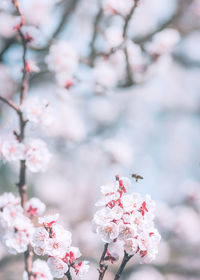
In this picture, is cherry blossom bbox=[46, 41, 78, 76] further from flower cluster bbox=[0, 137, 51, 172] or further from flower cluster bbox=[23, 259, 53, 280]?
flower cluster bbox=[23, 259, 53, 280]

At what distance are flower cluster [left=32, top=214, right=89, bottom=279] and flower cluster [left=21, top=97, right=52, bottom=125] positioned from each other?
28.3 inches

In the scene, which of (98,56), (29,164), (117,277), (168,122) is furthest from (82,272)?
(168,122)

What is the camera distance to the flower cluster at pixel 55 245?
1.38 meters

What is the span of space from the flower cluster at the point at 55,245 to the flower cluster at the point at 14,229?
0.14 meters

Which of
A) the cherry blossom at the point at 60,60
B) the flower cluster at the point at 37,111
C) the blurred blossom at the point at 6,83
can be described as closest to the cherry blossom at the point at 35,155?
the flower cluster at the point at 37,111

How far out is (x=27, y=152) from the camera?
75.9 inches

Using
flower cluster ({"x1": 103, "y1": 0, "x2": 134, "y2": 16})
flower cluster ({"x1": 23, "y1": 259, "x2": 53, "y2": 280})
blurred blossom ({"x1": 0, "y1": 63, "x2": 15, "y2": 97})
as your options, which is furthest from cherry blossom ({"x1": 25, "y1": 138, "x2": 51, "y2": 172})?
blurred blossom ({"x1": 0, "y1": 63, "x2": 15, "y2": 97})

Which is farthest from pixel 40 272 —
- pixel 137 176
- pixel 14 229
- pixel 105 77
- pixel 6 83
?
pixel 6 83

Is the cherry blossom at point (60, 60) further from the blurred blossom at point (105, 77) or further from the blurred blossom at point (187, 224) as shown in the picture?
the blurred blossom at point (187, 224)

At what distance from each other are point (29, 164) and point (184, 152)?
711cm

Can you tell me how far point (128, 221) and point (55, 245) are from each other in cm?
34

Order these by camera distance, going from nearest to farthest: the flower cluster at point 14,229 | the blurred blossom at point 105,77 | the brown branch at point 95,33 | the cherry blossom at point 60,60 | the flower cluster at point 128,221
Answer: the flower cluster at point 128,221, the flower cluster at point 14,229, the cherry blossom at point 60,60, the brown branch at point 95,33, the blurred blossom at point 105,77

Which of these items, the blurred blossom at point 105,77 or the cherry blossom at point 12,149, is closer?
the cherry blossom at point 12,149

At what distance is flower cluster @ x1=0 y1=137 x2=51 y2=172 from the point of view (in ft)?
6.20
